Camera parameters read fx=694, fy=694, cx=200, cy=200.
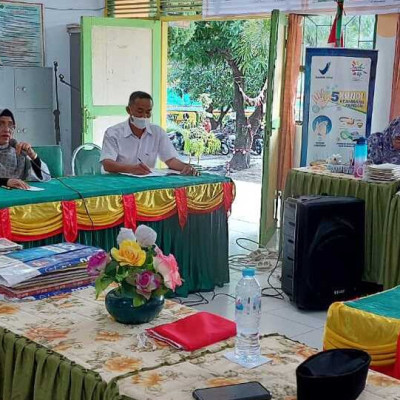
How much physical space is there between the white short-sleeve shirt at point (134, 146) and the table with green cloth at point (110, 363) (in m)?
2.56

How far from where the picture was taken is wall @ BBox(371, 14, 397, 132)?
18.5 ft

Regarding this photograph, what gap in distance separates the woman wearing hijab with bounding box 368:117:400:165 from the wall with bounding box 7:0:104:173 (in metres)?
3.60

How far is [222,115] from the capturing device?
40.5 ft

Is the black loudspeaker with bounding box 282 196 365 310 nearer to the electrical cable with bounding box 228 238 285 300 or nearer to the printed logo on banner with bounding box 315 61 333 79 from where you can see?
the electrical cable with bounding box 228 238 285 300

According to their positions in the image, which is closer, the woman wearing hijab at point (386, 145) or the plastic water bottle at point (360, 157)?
the plastic water bottle at point (360, 157)

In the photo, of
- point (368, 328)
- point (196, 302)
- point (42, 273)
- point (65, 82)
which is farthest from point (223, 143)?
point (42, 273)

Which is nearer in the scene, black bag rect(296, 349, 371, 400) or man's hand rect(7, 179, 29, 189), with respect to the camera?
black bag rect(296, 349, 371, 400)

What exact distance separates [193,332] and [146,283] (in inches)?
7.7

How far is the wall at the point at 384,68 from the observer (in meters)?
5.64

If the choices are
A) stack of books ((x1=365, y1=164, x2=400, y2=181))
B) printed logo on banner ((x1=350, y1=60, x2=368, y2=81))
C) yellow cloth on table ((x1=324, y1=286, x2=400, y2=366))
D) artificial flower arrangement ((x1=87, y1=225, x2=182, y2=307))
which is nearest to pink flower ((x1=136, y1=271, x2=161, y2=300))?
artificial flower arrangement ((x1=87, y1=225, x2=182, y2=307))

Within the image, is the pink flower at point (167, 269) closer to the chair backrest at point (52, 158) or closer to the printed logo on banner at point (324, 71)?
the chair backrest at point (52, 158)

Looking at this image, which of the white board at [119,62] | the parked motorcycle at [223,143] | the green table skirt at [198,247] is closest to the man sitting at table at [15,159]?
the green table skirt at [198,247]

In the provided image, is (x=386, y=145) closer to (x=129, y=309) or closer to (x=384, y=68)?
(x=384, y=68)

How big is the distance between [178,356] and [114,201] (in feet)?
7.18
